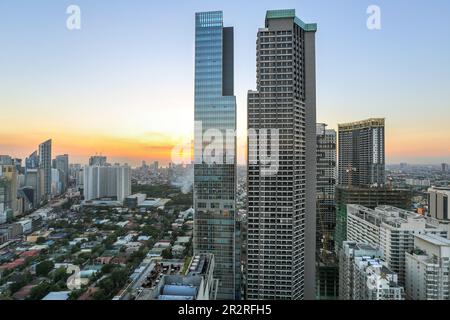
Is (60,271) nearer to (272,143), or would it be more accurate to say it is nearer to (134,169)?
(134,169)

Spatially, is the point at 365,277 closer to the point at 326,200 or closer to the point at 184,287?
the point at 184,287

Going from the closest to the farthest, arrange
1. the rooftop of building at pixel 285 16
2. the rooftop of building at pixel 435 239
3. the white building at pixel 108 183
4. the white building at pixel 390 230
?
1. the white building at pixel 108 183
2. the rooftop of building at pixel 435 239
3. the rooftop of building at pixel 285 16
4. the white building at pixel 390 230

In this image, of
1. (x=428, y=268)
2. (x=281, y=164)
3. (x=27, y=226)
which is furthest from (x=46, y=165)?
(x=428, y=268)

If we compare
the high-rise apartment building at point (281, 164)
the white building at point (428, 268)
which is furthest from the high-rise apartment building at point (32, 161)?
the white building at point (428, 268)

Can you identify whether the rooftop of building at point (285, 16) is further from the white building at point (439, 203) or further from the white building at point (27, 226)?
the white building at point (27, 226)

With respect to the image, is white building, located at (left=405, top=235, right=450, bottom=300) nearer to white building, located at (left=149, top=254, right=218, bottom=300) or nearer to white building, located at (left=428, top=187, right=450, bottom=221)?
white building, located at (left=428, top=187, right=450, bottom=221)
